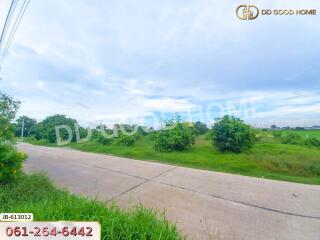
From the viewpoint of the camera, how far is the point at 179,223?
3086 millimetres

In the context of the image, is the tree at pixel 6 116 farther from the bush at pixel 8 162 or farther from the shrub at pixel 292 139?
the shrub at pixel 292 139

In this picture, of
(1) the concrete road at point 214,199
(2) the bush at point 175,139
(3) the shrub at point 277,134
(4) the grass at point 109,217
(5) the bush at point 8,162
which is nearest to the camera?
(4) the grass at point 109,217

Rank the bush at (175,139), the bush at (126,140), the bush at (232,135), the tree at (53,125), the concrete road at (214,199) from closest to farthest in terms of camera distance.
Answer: the concrete road at (214,199), the bush at (232,135), the bush at (175,139), the bush at (126,140), the tree at (53,125)

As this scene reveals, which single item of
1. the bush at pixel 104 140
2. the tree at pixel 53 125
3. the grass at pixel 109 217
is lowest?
the grass at pixel 109 217

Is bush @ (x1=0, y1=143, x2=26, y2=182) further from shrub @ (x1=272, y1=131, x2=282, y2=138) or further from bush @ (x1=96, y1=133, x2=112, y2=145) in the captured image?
shrub @ (x1=272, y1=131, x2=282, y2=138)

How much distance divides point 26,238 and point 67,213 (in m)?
0.77

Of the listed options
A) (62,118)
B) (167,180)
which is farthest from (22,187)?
(62,118)

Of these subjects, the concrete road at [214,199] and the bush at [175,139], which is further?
the bush at [175,139]

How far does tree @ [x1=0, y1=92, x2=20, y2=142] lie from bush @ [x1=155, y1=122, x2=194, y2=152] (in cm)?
596

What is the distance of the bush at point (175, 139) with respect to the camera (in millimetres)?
10172

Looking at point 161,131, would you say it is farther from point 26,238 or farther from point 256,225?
point 26,238

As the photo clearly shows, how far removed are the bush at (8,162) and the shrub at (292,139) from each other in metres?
11.6

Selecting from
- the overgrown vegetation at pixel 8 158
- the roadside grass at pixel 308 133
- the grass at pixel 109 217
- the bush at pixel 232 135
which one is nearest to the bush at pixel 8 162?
the overgrown vegetation at pixel 8 158

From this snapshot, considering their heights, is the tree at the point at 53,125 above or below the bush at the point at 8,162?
above
